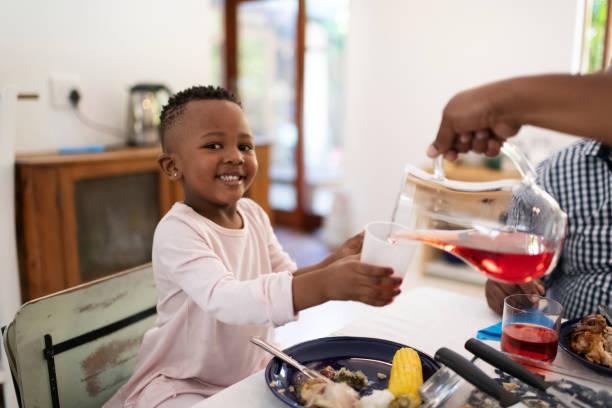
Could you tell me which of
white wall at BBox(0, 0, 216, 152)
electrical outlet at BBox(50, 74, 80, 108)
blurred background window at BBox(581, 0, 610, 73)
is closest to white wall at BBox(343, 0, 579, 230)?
blurred background window at BBox(581, 0, 610, 73)

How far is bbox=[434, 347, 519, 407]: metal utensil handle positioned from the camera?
0.68 m

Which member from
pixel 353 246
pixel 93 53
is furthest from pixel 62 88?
pixel 353 246

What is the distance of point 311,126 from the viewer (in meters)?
4.83

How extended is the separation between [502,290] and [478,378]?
42cm

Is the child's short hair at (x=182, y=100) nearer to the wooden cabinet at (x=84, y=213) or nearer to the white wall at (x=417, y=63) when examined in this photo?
the wooden cabinet at (x=84, y=213)

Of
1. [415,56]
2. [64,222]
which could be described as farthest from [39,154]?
[415,56]

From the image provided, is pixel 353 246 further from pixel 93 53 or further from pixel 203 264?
pixel 93 53

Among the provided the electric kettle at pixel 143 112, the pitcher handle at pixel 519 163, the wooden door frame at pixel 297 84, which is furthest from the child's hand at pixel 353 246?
the wooden door frame at pixel 297 84

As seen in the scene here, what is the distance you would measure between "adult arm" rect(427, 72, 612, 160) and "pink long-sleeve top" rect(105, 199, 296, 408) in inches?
17.2

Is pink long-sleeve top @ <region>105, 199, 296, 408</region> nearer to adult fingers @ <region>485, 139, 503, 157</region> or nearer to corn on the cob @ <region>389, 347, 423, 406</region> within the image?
corn on the cob @ <region>389, 347, 423, 406</region>

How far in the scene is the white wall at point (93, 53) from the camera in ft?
7.43

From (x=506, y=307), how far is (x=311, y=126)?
4.07 m

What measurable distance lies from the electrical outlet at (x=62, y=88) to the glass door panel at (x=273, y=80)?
2.47 meters

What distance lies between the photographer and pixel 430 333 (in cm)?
101
